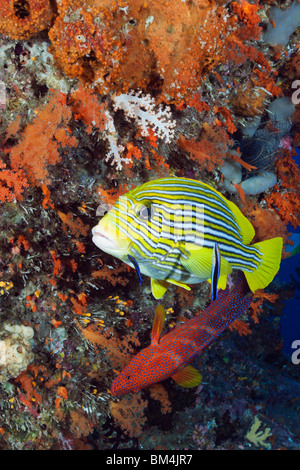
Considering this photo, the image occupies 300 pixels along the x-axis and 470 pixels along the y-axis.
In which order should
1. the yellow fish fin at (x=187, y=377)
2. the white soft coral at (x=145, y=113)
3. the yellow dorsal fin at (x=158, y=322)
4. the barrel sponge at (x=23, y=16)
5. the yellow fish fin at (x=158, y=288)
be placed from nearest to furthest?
the yellow fish fin at (x=158, y=288) < the yellow dorsal fin at (x=158, y=322) < the barrel sponge at (x=23, y=16) < the yellow fish fin at (x=187, y=377) < the white soft coral at (x=145, y=113)

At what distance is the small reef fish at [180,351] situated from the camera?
2.48 meters

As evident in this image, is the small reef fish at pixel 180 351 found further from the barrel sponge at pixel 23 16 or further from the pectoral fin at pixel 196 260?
the barrel sponge at pixel 23 16

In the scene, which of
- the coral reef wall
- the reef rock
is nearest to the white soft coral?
the coral reef wall

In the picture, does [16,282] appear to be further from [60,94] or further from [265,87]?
[265,87]

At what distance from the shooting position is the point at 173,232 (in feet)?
5.27

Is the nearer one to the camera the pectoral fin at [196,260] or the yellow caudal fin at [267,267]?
the pectoral fin at [196,260]

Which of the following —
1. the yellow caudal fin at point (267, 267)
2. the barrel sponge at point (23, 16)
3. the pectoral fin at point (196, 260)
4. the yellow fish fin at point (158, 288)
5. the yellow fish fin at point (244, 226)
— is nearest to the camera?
the pectoral fin at point (196, 260)

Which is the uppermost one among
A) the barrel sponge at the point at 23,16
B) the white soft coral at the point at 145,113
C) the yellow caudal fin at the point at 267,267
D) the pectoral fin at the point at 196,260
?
the barrel sponge at the point at 23,16

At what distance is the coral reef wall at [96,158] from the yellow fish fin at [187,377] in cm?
114

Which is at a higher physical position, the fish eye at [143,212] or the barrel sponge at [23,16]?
the barrel sponge at [23,16]

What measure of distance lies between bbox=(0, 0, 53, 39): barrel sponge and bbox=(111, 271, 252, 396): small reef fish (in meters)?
2.52

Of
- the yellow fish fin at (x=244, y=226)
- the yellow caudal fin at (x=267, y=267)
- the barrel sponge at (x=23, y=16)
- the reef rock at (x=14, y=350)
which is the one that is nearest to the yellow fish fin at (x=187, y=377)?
the yellow caudal fin at (x=267, y=267)

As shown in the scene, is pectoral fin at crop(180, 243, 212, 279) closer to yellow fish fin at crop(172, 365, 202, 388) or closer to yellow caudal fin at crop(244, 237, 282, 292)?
yellow caudal fin at crop(244, 237, 282, 292)

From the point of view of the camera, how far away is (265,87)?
405cm
